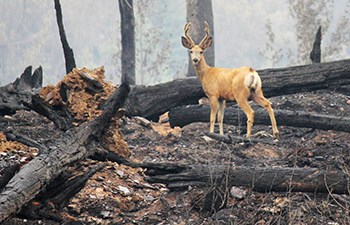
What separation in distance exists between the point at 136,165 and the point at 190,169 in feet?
2.29

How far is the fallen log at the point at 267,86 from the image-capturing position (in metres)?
12.1

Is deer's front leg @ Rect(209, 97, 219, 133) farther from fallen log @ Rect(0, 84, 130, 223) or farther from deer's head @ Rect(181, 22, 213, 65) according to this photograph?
fallen log @ Rect(0, 84, 130, 223)

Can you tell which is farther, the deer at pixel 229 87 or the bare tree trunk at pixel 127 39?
the bare tree trunk at pixel 127 39

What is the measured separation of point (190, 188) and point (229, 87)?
364 cm

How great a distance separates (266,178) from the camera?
8.51 meters

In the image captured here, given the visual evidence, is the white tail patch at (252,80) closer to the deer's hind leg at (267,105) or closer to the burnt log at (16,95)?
the deer's hind leg at (267,105)

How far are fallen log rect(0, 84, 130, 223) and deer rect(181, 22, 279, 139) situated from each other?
389 centimetres

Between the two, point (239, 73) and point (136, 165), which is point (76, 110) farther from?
point (239, 73)

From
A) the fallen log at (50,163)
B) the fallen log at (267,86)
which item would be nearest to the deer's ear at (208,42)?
the fallen log at (267,86)

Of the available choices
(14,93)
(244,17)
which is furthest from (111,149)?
(244,17)

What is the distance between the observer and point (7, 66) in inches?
3118

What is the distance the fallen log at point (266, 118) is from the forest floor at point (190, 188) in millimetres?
247

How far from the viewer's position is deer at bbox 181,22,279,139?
11.7 metres

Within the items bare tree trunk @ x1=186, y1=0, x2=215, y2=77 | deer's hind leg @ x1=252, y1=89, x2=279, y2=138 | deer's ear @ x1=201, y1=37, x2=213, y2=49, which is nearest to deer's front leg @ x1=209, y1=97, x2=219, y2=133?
deer's hind leg @ x1=252, y1=89, x2=279, y2=138
